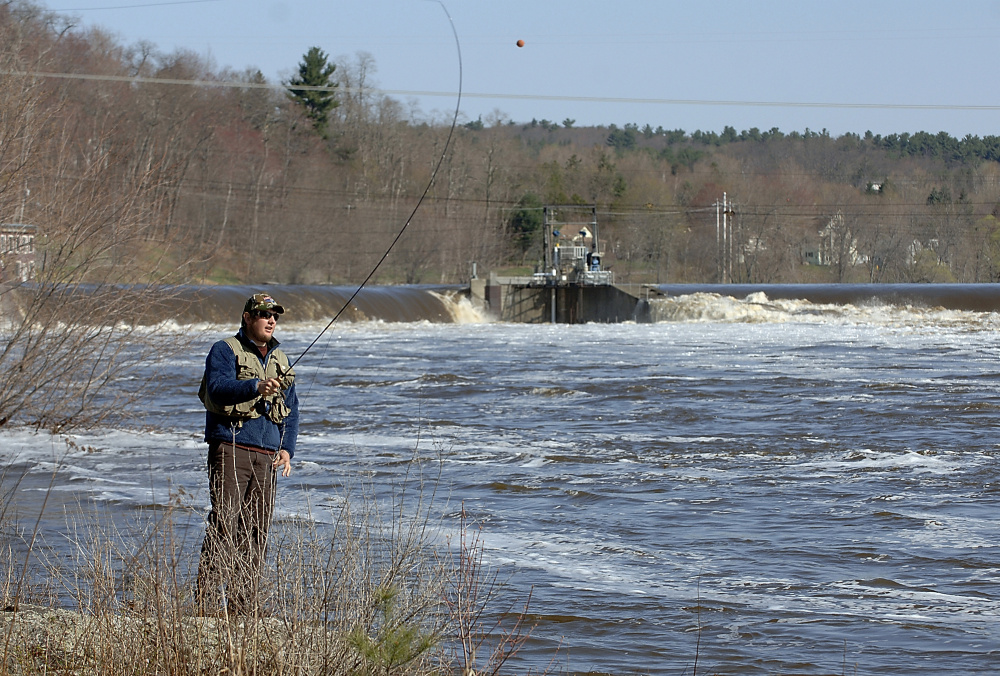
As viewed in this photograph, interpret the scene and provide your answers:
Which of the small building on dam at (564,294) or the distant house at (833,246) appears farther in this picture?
the distant house at (833,246)

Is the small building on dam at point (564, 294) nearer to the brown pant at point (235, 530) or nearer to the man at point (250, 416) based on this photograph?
the man at point (250, 416)

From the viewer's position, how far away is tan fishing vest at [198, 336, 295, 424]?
6086mm

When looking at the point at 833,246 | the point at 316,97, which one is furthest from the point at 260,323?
the point at 833,246

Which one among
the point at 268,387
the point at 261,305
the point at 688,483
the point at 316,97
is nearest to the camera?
the point at 268,387

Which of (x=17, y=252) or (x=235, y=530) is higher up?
(x=17, y=252)

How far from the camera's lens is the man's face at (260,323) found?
6.11 m

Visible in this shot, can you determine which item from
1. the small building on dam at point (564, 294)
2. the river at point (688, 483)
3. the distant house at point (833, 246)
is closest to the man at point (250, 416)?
the river at point (688, 483)

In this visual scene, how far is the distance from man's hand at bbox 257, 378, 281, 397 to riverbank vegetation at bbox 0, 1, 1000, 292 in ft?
98.9

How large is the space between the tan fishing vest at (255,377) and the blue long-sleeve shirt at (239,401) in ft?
0.09

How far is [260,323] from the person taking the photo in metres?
6.12

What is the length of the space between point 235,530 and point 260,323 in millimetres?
1147

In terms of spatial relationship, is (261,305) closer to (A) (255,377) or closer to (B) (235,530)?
(A) (255,377)

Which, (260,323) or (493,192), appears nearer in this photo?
(260,323)

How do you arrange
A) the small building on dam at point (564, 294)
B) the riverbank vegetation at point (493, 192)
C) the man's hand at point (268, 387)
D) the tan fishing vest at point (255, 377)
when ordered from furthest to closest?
the riverbank vegetation at point (493, 192), the small building on dam at point (564, 294), the tan fishing vest at point (255, 377), the man's hand at point (268, 387)
